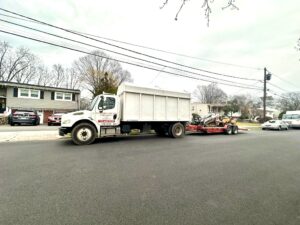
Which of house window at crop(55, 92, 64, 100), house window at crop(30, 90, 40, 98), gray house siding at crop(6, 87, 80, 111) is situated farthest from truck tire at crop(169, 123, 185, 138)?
house window at crop(30, 90, 40, 98)

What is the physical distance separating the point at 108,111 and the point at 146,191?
22.6 ft

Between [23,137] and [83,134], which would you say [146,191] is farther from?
[23,137]

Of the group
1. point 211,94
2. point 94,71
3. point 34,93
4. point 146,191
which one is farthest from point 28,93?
point 211,94

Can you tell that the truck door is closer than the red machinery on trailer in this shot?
Yes

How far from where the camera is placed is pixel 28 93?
26.2 m

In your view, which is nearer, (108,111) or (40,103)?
(108,111)

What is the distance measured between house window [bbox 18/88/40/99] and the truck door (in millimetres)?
20710

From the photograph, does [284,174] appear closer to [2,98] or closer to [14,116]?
[14,116]

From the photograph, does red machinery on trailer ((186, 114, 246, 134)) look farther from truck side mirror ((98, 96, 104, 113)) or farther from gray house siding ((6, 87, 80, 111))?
gray house siding ((6, 87, 80, 111))

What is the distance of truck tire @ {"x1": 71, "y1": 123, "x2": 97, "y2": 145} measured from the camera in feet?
30.5

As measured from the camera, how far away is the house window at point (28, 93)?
25.8m

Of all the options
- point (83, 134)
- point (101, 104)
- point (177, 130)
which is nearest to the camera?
point (83, 134)

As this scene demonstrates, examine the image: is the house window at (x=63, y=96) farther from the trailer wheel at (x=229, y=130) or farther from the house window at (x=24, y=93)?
the trailer wheel at (x=229, y=130)

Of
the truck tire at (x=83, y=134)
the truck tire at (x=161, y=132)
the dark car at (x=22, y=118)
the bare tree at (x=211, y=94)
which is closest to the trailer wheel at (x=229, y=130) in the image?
the truck tire at (x=161, y=132)
